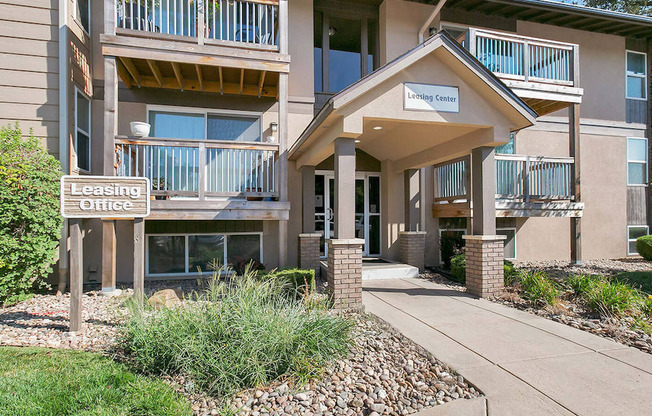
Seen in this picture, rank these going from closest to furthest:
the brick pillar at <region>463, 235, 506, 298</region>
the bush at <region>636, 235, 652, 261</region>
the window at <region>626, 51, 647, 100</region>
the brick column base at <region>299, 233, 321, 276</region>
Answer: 1. the brick pillar at <region>463, 235, 506, 298</region>
2. the brick column base at <region>299, 233, 321, 276</region>
3. the bush at <region>636, 235, 652, 261</region>
4. the window at <region>626, 51, 647, 100</region>

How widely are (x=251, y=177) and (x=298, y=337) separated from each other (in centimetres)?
439

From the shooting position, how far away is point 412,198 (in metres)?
9.05

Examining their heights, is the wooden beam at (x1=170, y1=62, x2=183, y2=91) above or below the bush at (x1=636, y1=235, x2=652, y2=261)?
above

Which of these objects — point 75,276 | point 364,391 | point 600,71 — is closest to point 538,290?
point 364,391

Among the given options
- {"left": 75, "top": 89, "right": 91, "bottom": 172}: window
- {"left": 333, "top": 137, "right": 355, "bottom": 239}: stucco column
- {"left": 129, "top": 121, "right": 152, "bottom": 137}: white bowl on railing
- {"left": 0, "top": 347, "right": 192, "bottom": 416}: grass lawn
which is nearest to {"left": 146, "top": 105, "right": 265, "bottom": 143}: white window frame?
{"left": 75, "top": 89, "right": 91, "bottom": 172}: window

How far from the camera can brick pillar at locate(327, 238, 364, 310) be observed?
5.42 meters

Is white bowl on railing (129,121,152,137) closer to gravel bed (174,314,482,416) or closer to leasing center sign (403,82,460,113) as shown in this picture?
leasing center sign (403,82,460,113)

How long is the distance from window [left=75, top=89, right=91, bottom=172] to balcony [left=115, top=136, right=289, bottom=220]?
44.8 inches

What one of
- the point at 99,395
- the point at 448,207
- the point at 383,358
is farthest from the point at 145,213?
the point at 448,207

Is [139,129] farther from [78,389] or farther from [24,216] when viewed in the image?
[78,389]

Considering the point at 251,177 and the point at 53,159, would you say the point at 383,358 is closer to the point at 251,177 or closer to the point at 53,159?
the point at 251,177

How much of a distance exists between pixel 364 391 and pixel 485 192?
442cm

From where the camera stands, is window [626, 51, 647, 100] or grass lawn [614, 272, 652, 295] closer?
grass lawn [614, 272, 652, 295]

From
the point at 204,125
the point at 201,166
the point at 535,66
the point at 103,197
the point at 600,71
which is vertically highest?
the point at 600,71
